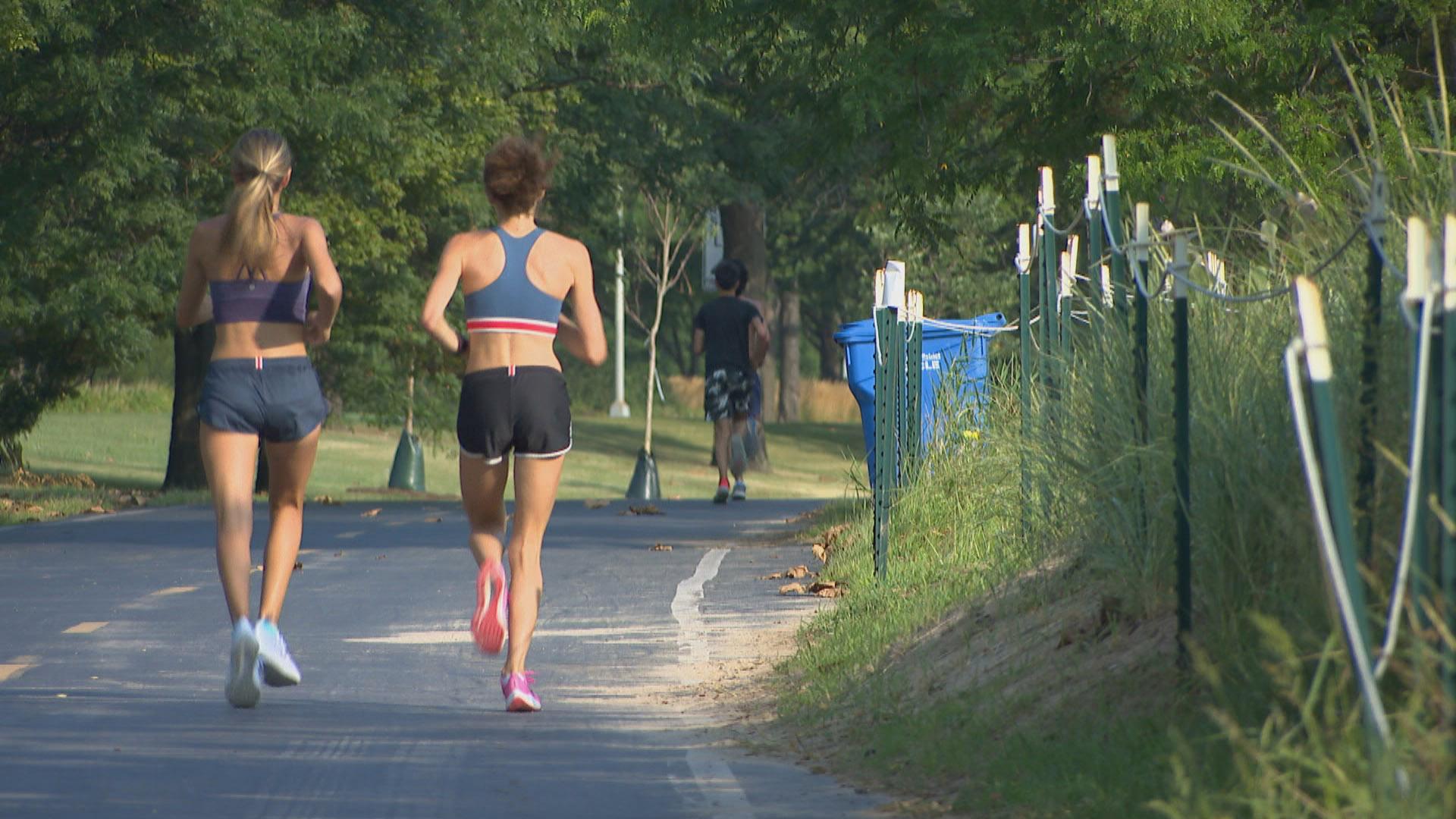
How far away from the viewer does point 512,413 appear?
743 centimetres

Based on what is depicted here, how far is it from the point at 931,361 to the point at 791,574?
263 centimetres

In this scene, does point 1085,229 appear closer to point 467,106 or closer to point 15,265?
point 467,106

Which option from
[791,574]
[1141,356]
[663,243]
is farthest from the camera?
[663,243]

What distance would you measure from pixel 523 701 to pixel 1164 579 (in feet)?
7.45

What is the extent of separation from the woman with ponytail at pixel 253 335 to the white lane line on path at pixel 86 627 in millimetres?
2417

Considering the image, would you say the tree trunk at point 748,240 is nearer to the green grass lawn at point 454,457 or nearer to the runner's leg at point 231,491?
the green grass lawn at point 454,457

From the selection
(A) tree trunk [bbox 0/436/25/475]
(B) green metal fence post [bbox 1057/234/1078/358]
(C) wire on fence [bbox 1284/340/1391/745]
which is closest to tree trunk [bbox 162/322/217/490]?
(A) tree trunk [bbox 0/436/25/475]

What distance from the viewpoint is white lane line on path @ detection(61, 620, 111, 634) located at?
32.1ft

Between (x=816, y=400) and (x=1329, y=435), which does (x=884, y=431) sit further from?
(x=816, y=400)

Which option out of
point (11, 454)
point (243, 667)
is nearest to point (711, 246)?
point (11, 454)

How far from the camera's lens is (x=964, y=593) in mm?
8688

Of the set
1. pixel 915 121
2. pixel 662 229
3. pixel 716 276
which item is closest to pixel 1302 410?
pixel 915 121

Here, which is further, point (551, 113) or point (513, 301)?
point (551, 113)

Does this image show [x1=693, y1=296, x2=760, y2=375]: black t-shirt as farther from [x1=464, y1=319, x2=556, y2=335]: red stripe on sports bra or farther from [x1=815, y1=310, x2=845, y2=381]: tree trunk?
[x1=815, y1=310, x2=845, y2=381]: tree trunk
